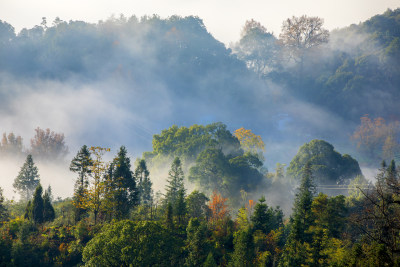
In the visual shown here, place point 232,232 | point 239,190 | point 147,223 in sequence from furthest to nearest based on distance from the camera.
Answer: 1. point 239,190
2. point 232,232
3. point 147,223

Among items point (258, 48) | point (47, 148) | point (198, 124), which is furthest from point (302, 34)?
point (47, 148)

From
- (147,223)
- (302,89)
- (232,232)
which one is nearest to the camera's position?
(147,223)

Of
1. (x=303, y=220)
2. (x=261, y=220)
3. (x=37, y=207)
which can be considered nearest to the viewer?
(x=303, y=220)

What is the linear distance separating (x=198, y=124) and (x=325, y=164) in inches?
2566

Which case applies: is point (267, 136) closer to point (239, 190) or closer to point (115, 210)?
point (239, 190)

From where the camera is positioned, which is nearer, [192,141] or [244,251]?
[244,251]

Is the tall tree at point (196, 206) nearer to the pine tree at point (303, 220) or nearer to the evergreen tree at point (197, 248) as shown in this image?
the evergreen tree at point (197, 248)

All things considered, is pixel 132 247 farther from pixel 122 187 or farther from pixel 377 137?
pixel 377 137

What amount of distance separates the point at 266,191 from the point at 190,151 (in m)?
19.1

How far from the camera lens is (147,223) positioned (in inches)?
1470

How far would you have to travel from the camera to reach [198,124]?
138m

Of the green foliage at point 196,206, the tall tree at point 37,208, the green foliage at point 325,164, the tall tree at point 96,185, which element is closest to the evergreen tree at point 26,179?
the tall tree at point 37,208

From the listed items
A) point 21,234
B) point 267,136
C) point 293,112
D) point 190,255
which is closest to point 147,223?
point 190,255

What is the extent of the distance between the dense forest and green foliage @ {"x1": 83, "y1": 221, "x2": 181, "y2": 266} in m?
3.59
